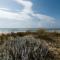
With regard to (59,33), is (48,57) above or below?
below

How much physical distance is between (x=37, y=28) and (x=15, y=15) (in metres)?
1.29

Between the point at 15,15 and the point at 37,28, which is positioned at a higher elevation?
the point at 15,15

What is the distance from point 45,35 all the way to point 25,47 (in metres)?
2.89

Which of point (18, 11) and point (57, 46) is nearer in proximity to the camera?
point (57, 46)

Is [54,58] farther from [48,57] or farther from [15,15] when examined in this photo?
[15,15]

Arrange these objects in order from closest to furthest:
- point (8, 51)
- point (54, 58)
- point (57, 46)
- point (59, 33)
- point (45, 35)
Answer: point (8, 51), point (54, 58), point (57, 46), point (45, 35), point (59, 33)

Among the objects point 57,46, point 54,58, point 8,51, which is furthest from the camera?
point 57,46

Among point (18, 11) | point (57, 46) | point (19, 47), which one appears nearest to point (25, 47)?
point (19, 47)

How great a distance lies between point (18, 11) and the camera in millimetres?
6543

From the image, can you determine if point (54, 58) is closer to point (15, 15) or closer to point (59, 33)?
point (15, 15)

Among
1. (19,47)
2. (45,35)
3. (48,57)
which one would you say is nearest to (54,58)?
(48,57)

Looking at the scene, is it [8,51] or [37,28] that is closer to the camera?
[8,51]

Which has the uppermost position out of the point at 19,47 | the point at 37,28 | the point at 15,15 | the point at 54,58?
the point at 15,15

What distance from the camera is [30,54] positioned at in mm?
4496
